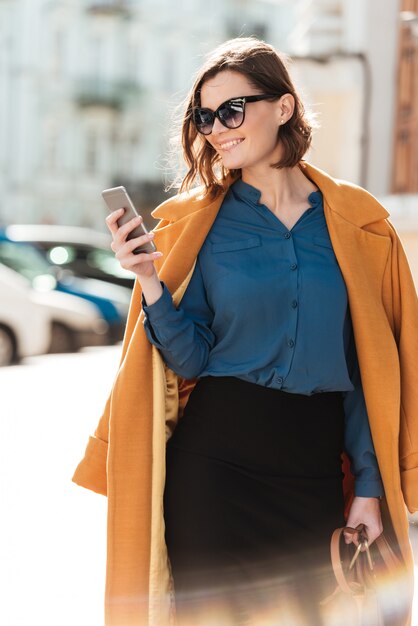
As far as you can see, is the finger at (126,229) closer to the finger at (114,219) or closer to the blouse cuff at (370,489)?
the finger at (114,219)

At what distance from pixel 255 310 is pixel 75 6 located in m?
47.0

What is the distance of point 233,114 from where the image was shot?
2.88 meters

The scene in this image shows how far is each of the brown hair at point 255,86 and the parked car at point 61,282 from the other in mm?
13045

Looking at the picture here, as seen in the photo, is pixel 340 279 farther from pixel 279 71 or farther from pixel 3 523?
pixel 3 523

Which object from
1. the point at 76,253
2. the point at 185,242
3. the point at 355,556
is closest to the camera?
the point at 355,556

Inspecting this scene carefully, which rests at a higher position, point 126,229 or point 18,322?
point 126,229

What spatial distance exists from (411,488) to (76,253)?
15.8 metres

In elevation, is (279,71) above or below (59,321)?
above

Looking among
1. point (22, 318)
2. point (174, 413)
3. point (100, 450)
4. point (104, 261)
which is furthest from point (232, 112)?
point (104, 261)

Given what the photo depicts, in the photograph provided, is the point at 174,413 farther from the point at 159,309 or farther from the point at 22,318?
the point at 22,318

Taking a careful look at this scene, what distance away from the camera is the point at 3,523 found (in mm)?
6047

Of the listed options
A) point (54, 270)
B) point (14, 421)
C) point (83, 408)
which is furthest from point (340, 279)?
point (54, 270)

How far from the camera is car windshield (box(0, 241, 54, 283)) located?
15984 mm

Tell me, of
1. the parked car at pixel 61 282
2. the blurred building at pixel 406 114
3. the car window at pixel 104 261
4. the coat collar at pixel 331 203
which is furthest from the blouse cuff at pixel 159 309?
the car window at pixel 104 261
